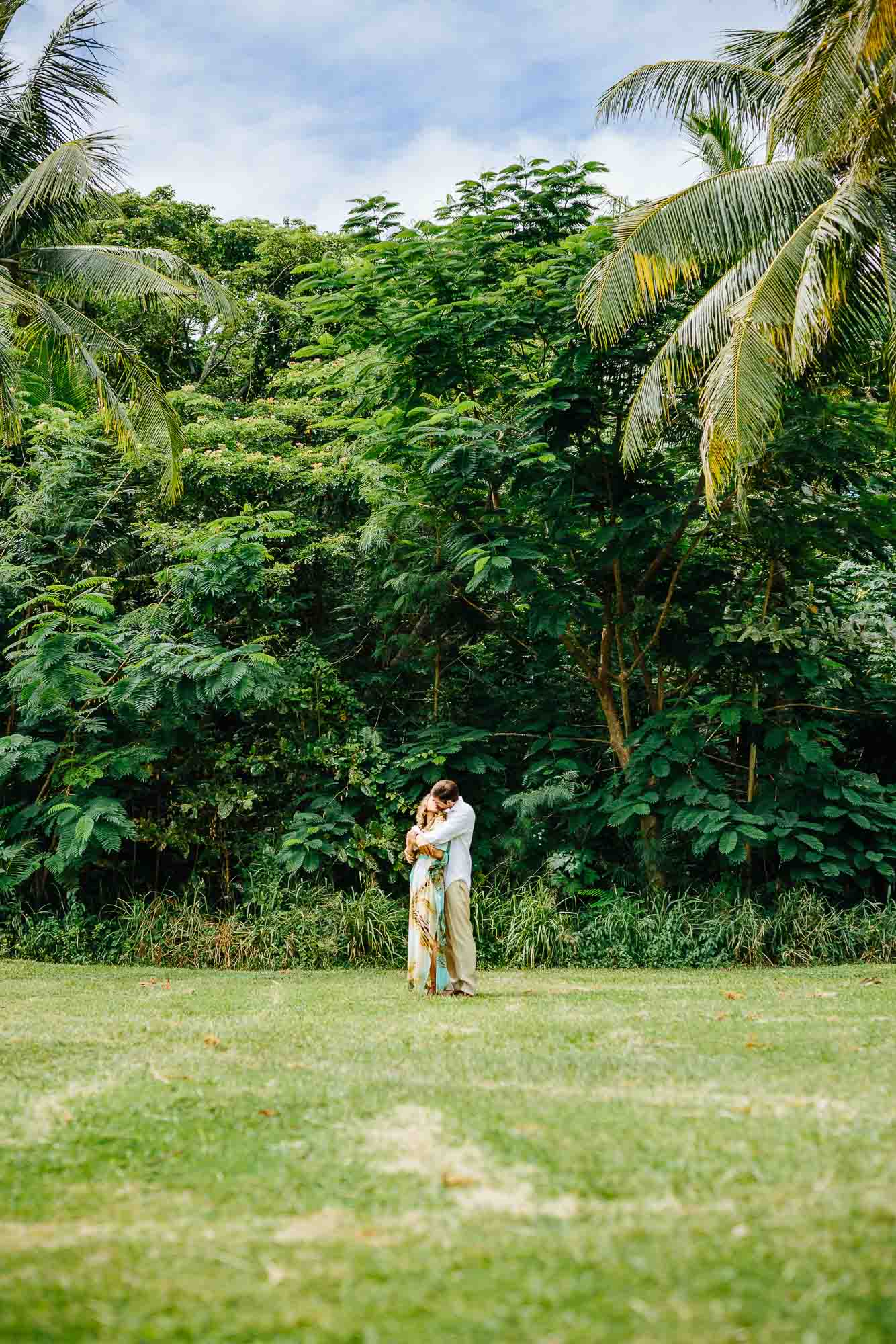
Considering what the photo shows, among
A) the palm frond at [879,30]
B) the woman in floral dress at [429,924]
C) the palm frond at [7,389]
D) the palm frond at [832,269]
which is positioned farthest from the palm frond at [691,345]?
the palm frond at [7,389]

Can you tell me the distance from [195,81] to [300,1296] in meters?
14.0

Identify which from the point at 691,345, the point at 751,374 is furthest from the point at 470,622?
the point at 751,374

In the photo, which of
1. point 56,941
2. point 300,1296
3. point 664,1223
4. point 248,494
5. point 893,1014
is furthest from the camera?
point 248,494

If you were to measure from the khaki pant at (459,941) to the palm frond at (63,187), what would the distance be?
9.18 meters

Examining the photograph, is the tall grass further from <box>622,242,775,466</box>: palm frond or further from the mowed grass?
<box>622,242,775,466</box>: palm frond

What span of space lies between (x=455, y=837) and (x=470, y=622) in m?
5.19

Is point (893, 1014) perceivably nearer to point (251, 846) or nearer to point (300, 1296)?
point (300, 1296)

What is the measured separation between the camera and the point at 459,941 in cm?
953

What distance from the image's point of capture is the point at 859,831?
496 inches

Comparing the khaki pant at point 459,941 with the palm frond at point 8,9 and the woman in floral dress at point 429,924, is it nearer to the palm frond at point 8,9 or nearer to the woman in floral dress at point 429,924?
the woman in floral dress at point 429,924

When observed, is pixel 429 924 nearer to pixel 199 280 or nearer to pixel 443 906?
pixel 443 906

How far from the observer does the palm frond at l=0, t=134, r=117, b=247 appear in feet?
43.6

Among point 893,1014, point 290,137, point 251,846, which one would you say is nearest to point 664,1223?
point 893,1014

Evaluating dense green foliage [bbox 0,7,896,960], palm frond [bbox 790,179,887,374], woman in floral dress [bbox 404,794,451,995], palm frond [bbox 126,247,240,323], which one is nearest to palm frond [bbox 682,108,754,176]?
dense green foliage [bbox 0,7,896,960]
